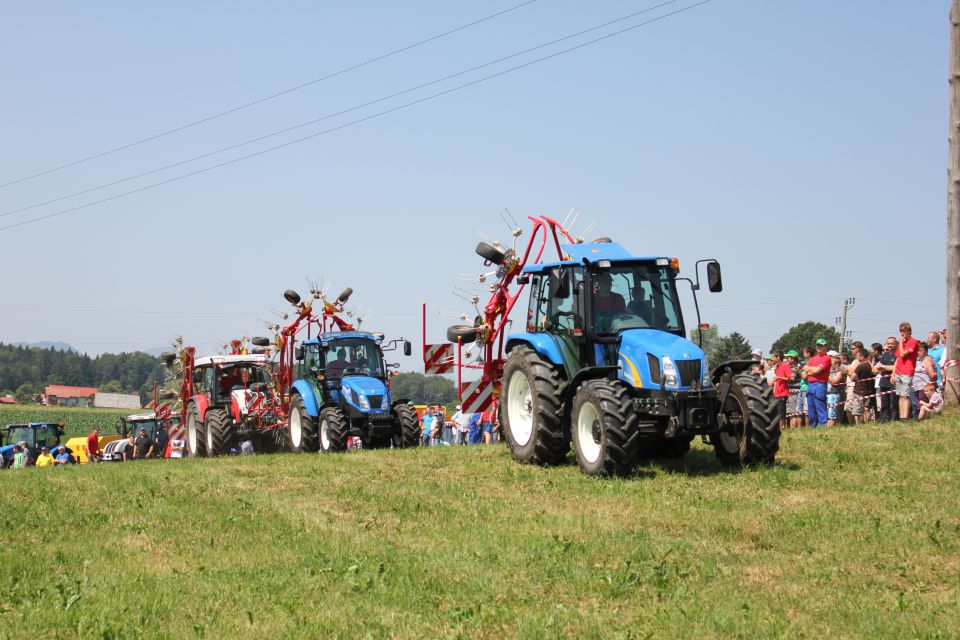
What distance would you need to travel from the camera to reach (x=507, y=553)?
7.95m

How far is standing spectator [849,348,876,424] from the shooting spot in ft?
55.9

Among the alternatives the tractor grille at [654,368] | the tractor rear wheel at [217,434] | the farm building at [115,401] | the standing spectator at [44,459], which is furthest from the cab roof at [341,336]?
the farm building at [115,401]

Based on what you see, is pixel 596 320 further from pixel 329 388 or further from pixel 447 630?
pixel 329 388

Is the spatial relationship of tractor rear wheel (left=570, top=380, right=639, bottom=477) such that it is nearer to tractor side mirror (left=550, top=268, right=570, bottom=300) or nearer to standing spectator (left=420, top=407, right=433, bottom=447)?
tractor side mirror (left=550, top=268, right=570, bottom=300)

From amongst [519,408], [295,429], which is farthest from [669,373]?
[295,429]

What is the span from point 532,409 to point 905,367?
21.7ft

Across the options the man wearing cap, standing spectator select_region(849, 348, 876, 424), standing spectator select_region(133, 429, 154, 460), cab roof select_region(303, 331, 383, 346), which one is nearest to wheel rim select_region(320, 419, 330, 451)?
cab roof select_region(303, 331, 383, 346)

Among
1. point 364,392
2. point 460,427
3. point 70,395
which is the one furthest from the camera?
point 70,395

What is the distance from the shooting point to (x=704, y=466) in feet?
39.6

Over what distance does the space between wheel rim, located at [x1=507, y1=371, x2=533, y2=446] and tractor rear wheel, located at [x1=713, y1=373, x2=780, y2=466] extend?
247cm

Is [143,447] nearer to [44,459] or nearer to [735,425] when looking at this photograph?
[44,459]

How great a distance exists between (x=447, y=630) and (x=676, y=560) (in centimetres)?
208

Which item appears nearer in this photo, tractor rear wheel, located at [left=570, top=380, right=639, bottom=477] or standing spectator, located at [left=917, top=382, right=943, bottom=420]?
tractor rear wheel, located at [left=570, top=380, right=639, bottom=477]

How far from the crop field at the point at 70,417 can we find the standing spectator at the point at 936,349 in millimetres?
70090
